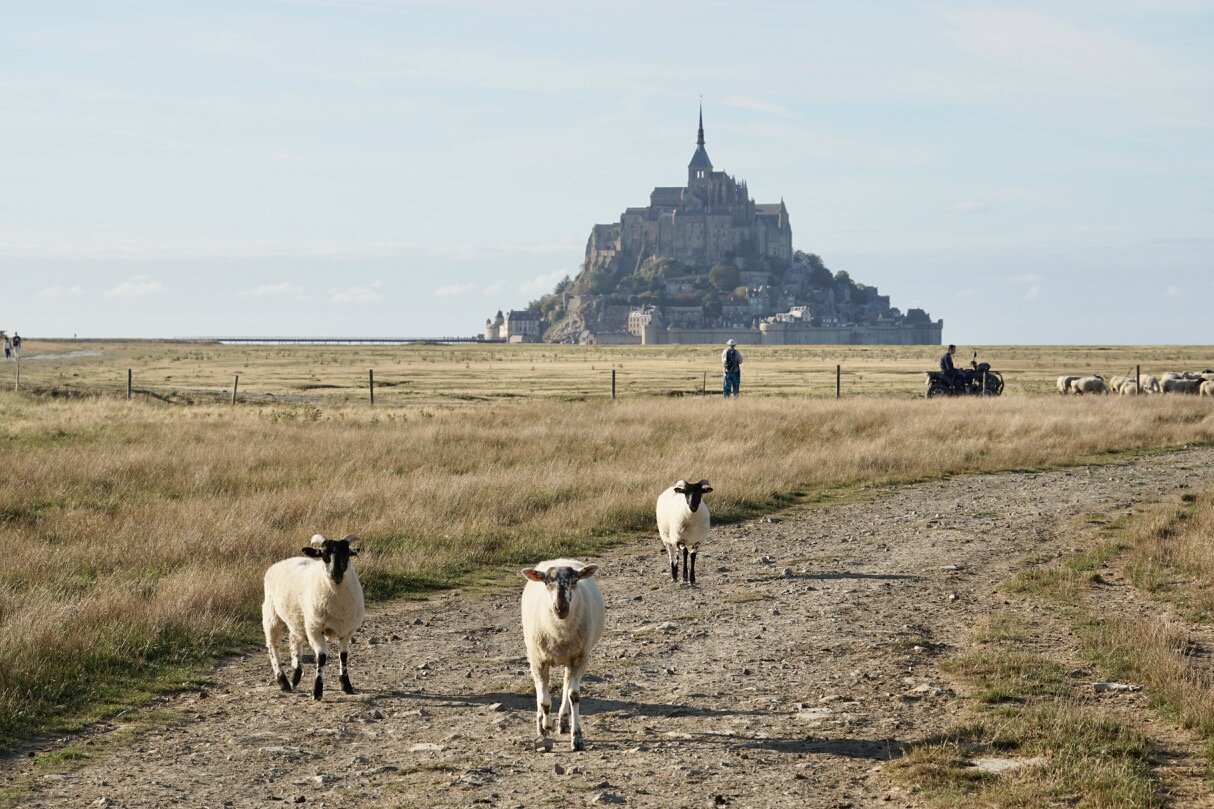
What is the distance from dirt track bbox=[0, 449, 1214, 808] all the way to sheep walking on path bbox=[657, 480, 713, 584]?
32cm

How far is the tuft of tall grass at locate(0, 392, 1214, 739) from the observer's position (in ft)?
40.9

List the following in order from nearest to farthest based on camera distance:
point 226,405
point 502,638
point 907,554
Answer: point 502,638
point 907,554
point 226,405

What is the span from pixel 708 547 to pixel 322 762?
33.3 feet

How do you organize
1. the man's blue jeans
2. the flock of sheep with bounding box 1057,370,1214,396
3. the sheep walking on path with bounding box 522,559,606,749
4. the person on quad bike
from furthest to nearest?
1. the flock of sheep with bounding box 1057,370,1214,396
2. the person on quad bike
3. the man's blue jeans
4. the sheep walking on path with bounding box 522,559,606,749

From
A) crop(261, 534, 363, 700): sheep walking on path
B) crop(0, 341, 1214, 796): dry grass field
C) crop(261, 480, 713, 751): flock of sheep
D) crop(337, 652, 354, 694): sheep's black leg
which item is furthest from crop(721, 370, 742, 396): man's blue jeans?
crop(337, 652, 354, 694): sheep's black leg

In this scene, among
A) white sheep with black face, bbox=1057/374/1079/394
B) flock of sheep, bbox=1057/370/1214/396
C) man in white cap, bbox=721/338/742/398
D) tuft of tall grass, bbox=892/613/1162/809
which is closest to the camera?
tuft of tall grass, bbox=892/613/1162/809

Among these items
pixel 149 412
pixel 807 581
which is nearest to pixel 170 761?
pixel 807 581

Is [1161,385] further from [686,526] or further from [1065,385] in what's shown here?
[686,526]

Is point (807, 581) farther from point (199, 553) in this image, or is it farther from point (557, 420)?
point (557, 420)

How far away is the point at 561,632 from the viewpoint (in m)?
9.34

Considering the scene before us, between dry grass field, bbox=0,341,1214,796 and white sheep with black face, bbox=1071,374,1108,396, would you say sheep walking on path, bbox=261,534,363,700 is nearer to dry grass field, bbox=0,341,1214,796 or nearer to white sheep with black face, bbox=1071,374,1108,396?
dry grass field, bbox=0,341,1214,796

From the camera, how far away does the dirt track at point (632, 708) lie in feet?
26.8

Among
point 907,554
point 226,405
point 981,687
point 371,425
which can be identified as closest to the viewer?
point 981,687

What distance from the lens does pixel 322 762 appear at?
8.78 metres
